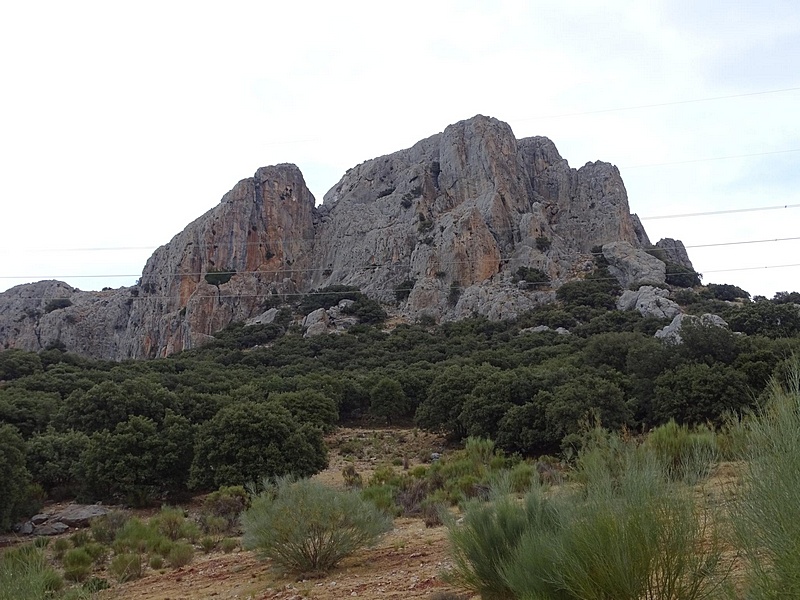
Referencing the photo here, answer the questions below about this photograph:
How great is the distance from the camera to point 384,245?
72375 mm

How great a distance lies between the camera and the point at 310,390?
2733cm

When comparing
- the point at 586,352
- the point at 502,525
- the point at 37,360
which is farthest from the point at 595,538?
the point at 37,360

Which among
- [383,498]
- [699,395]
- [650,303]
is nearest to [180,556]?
[383,498]

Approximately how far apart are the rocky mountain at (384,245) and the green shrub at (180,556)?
49438mm

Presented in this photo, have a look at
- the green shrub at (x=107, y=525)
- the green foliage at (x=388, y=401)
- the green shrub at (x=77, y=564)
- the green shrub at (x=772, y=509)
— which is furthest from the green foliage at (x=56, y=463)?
the green shrub at (x=772, y=509)

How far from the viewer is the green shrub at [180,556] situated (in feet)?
31.6

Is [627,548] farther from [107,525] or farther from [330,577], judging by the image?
[107,525]

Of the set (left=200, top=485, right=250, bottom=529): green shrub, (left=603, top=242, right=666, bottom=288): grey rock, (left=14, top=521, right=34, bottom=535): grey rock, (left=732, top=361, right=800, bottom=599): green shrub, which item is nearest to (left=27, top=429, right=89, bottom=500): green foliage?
(left=14, top=521, right=34, bottom=535): grey rock

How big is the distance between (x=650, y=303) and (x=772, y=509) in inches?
1829

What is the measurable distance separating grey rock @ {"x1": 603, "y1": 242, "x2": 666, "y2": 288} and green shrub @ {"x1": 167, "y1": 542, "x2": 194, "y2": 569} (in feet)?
167

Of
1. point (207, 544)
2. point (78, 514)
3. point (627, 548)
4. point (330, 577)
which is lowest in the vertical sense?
point (78, 514)

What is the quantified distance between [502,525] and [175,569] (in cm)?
598

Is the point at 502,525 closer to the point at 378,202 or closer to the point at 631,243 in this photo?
the point at 631,243

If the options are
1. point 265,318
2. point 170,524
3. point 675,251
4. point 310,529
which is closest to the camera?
point 310,529
